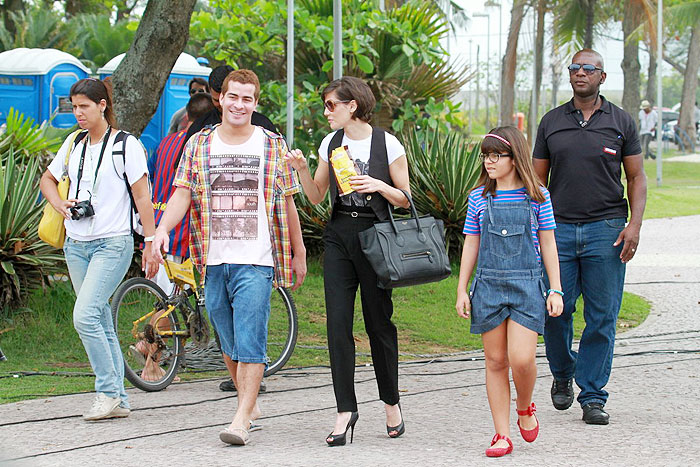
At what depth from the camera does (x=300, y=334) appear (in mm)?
9312

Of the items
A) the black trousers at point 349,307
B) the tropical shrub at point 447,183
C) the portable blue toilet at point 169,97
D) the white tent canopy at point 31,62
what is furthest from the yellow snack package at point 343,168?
the white tent canopy at point 31,62

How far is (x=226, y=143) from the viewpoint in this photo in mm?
5625

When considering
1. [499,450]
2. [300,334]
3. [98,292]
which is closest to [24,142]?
[300,334]

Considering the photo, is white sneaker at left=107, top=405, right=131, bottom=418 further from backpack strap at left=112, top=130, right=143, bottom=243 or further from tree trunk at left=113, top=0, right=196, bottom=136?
tree trunk at left=113, top=0, right=196, bottom=136

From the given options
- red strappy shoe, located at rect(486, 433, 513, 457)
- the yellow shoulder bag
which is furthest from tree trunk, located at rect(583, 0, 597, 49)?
red strappy shoe, located at rect(486, 433, 513, 457)

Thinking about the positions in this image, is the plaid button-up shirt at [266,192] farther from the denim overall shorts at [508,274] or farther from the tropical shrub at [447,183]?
the tropical shrub at [447,183]

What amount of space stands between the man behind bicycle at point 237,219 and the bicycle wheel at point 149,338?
1278 millimetres

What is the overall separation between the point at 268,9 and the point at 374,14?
1.49m

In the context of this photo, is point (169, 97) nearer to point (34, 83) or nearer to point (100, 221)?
point (34, 83)

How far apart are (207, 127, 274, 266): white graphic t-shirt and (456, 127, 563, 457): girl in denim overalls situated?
1035 mm

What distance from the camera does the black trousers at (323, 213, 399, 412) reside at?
552 cm

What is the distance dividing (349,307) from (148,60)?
4694mm

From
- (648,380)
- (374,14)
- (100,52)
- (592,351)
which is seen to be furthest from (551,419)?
(100,52)

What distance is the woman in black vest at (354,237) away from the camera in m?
5.52
